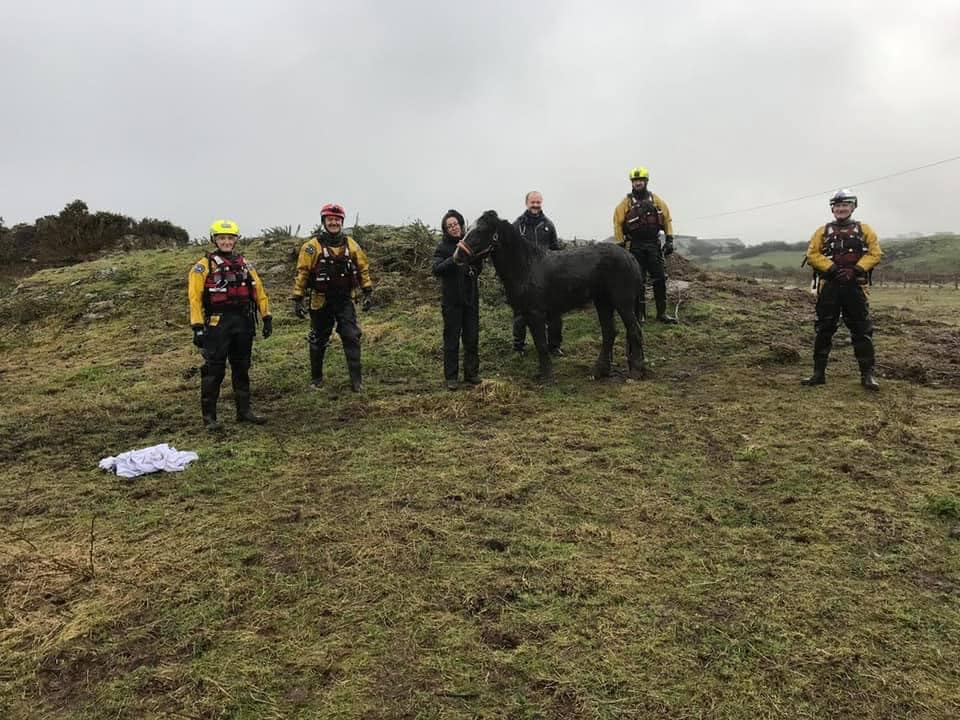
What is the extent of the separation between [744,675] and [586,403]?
4148 mm

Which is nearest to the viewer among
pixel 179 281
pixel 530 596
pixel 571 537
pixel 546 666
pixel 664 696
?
pixel 664 696

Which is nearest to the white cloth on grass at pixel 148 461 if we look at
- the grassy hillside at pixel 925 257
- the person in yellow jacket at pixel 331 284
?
the person in yellow jacket at pixel 331 284

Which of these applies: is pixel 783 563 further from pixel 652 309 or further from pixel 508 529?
pixel 652 309

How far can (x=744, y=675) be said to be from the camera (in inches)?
104

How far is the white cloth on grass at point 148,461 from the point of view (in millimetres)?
5133

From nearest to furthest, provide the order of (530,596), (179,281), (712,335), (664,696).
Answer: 1. (664,696)
2. (530,596)
3. (712,335)
4. (179,281)

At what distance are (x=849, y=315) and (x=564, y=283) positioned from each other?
321 cm

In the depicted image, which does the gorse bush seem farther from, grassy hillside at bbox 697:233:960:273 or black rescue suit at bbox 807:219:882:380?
grassy hillside at bbox 697:233:960:273

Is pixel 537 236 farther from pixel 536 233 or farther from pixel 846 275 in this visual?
pixel 846 275

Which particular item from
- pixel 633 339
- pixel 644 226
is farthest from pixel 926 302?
pixel 633 339

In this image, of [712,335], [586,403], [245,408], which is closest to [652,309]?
[712,335]

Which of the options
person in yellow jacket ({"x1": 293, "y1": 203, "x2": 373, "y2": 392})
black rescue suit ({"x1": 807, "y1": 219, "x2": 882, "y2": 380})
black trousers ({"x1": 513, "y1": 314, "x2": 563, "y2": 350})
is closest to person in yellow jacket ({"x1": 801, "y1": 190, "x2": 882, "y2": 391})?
black rescue suit ({"x1": 807, "y1": 219, "x2": 882, "y2": 380})

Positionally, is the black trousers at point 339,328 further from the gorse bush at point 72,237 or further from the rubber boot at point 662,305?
the gorse bush at point 72,237

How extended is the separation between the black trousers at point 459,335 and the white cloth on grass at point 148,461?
3.12 meters
